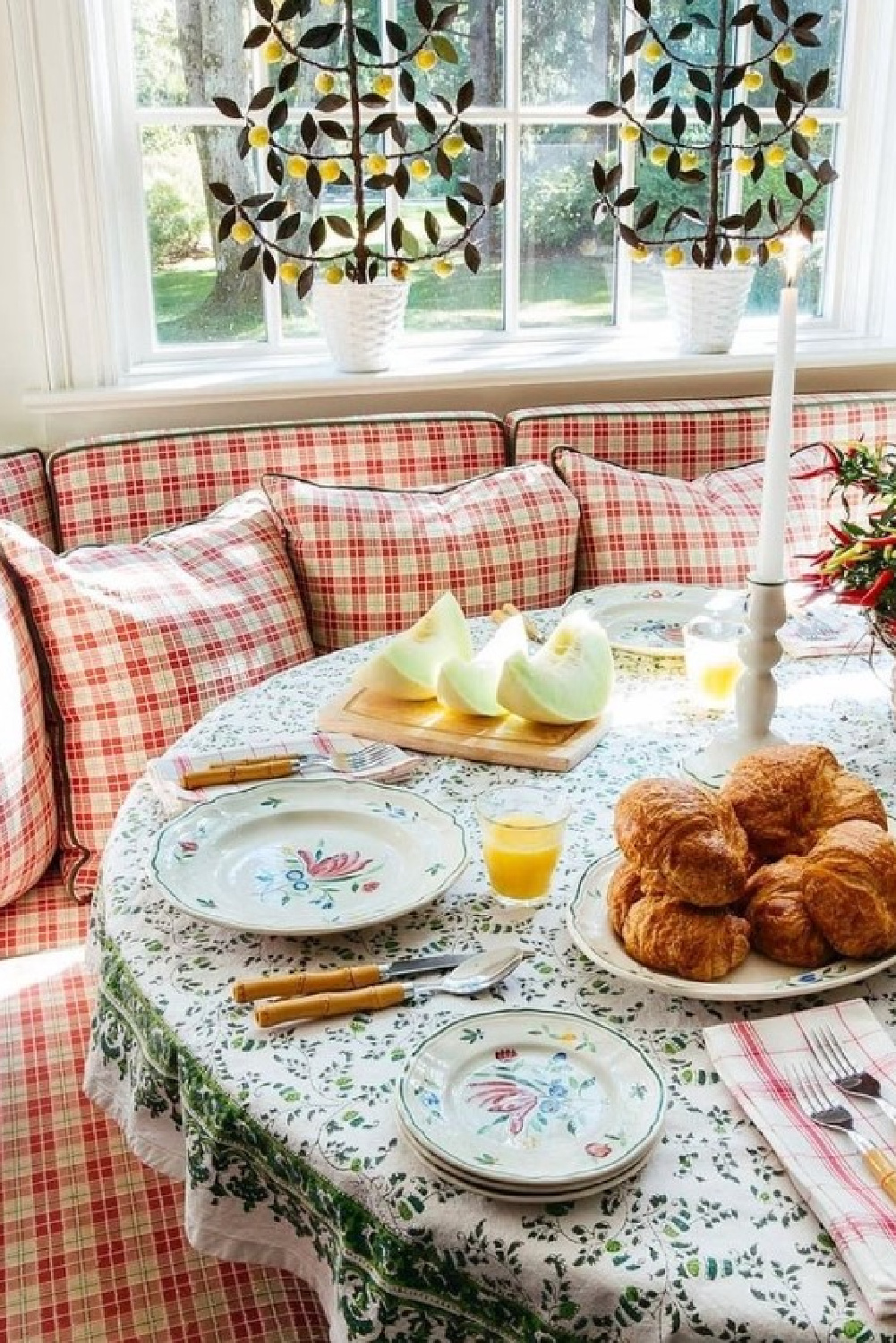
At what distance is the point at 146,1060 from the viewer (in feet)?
3.52

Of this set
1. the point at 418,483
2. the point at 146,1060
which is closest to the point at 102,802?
the point at 418,483

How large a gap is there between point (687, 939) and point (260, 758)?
0.58 m

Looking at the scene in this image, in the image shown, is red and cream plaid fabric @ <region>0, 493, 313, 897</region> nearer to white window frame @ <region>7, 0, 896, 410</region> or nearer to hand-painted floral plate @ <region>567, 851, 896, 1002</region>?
white window frame @ <region>7, 0, 896, 410</region>

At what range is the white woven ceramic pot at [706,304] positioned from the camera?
8.93ft

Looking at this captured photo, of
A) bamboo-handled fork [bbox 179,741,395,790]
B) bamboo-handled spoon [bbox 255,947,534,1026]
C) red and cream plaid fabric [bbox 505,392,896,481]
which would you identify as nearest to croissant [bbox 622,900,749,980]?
bamboo-handled spoon [bbox 255,947,534,1026]

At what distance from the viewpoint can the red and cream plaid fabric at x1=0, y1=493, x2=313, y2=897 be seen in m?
2.01

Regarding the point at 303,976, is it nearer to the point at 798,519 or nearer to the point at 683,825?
the point at 683,825

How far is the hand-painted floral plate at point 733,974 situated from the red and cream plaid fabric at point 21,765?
3.57 feet

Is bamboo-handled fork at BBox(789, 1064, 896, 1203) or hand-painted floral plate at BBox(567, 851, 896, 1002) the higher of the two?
hand-painted floral plate at BBox(567, 851, 896, 1002)

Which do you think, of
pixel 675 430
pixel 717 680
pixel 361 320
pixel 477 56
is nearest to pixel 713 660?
pixel 717 680

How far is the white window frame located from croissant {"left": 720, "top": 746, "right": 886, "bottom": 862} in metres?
1.61

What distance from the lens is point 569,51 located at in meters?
2.71

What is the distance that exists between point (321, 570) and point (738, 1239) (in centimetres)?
162

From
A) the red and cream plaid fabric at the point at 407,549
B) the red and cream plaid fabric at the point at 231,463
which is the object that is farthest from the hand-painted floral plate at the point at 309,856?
the red and cream plaid fabric at the point at 231,463
